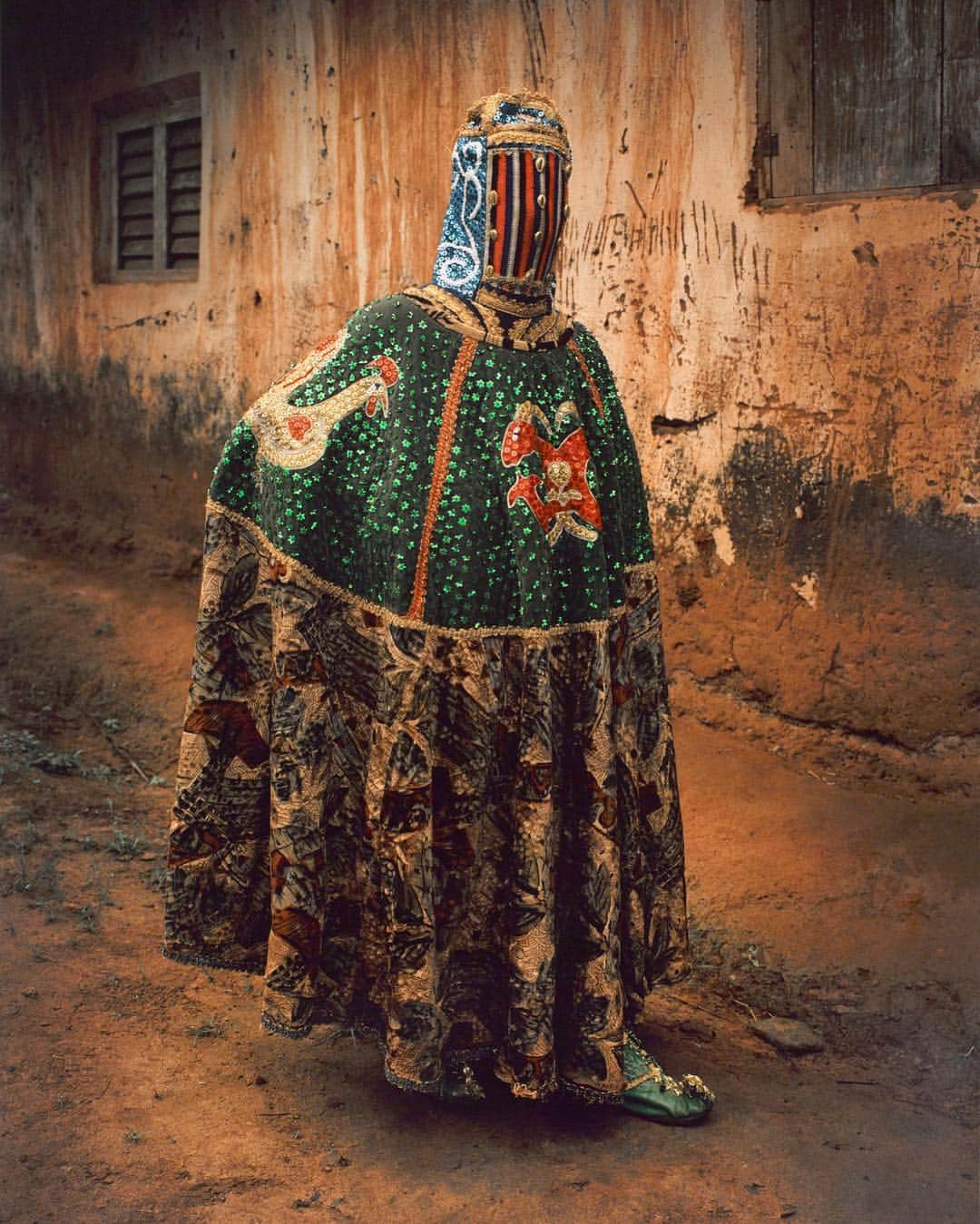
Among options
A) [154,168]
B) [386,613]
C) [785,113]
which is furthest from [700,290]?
[154,168]

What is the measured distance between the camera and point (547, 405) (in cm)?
252

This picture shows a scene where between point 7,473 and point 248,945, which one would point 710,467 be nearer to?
point 248,945

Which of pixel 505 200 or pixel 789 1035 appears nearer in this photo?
pixel 505 200

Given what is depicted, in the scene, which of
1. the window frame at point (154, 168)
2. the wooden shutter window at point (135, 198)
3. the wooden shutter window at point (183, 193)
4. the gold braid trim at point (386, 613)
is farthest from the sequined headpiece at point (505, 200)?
the wooden shutter window at point (135, 198)

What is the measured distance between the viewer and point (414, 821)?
246 cm

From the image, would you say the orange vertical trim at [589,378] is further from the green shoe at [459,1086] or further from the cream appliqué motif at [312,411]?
the green shoe at [459,1086]

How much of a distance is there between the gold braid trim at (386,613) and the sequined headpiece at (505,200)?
610mm

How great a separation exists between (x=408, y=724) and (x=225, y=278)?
428cm

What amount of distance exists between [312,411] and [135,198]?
16.4 ft

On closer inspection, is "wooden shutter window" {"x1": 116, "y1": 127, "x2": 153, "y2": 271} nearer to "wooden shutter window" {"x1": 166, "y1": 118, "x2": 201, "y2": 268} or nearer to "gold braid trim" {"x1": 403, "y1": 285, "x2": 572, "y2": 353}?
"wooden shutter window" {"x1": 166, "y1": 118, "x2": 201, "y2": 268}

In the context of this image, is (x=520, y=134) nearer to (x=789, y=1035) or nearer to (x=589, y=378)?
(x=589, y=378)

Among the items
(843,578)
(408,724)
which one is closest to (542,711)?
(408,724)

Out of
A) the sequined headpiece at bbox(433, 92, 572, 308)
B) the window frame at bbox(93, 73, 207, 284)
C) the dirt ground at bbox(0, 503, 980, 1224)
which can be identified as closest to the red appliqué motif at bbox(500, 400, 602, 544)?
the sequined headpiece at bbox(433, 92, 572, 308)

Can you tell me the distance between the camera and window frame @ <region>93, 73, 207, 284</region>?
6383 millimetres
